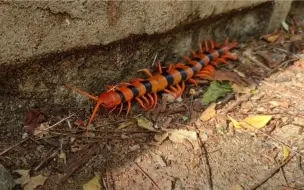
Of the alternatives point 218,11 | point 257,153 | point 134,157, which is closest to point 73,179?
point 134,157

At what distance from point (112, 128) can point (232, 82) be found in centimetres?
159

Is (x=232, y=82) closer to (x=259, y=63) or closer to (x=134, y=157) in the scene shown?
(x=259, y=63)

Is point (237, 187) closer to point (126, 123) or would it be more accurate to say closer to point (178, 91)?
point (126, 123)

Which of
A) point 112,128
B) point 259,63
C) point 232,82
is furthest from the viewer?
point 259,63

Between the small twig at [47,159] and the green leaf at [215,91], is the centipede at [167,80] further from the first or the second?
the small twig at [47,159]

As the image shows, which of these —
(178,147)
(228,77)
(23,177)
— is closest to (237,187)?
(178,147)

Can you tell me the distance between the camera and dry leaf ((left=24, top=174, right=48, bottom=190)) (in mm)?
2746

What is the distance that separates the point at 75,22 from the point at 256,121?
2018mm

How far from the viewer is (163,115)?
3619mm

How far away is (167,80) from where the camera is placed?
384 centimetres

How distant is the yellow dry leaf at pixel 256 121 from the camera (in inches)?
138

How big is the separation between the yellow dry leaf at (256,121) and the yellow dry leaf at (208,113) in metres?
0.30

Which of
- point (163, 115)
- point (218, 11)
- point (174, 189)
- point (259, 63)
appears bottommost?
point (174, 189)

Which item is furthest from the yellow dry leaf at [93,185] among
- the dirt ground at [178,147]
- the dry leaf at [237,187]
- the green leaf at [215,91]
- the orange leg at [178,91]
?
the green leaf at [215,91]
